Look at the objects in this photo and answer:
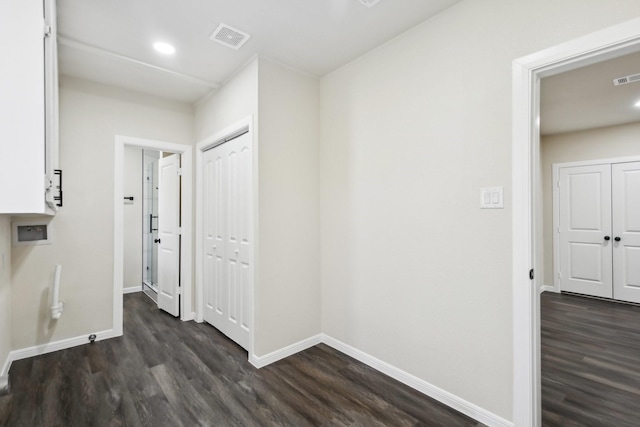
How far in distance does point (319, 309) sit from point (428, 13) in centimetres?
261

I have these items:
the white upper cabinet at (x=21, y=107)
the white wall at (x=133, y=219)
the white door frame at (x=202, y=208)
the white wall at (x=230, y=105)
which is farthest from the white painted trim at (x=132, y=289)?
the white upper cabinet at (x=21, y=107)

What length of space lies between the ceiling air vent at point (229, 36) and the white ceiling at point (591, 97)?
2.94 m

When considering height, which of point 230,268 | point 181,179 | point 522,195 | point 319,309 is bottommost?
point 319,309

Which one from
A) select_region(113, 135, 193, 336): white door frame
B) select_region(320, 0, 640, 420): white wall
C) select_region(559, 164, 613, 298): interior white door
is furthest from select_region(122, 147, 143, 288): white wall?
select_region(559, 164, 613, 298): interior white door

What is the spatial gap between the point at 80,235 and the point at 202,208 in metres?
1.17

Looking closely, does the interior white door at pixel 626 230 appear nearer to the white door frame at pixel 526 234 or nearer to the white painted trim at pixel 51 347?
the white door frame at pixel 526 234

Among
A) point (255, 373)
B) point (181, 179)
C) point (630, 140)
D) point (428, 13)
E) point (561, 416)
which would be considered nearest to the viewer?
point (561, 416)

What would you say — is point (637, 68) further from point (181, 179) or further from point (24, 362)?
point (24, 362)

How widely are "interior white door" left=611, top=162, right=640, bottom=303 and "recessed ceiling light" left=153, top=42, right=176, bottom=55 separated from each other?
6039 millimetres

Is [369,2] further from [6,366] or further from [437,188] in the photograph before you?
[6,366]

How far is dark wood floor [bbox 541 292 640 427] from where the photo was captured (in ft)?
6.48

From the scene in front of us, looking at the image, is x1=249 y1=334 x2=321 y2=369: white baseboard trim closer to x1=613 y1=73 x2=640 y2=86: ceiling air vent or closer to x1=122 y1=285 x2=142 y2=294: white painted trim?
x1=122 y1=285 x2=142 y2=294: white painted trim

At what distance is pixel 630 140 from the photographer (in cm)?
447

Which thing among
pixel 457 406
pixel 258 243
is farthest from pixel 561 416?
pixel 258 243
